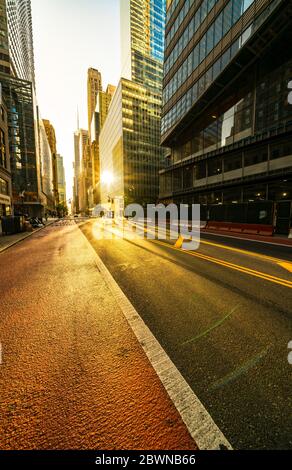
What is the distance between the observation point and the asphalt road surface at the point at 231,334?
5.97 ft

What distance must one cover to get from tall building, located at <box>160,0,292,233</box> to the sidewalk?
15440mm

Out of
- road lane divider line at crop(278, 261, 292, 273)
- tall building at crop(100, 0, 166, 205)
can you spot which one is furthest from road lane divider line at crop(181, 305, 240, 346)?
tall building at crop(100, 0, 166, 205)

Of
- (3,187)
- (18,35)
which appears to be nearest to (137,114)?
(18,35)

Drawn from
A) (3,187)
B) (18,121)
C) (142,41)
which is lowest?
(3,187)

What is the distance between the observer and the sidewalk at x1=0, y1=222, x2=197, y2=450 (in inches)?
66.9

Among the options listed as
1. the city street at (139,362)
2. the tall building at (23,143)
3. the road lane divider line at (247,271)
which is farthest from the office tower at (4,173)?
the tall building at (23,143)

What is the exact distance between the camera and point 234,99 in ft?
84.1

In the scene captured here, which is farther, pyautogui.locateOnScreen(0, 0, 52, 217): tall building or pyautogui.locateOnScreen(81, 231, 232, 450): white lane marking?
pyautogui.locateOnScreen(0, 0, 52, 217): tall building

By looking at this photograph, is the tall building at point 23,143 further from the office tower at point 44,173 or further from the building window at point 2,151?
the building window at point 2,151

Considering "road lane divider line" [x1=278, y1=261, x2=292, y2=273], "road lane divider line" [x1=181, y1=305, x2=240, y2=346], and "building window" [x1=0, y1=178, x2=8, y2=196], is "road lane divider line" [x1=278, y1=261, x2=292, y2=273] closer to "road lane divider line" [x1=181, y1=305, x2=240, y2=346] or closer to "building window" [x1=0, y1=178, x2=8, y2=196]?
"road lane divider line" [x1=181, y1=305, x2=240, y2=346]

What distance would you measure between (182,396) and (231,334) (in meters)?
1.45

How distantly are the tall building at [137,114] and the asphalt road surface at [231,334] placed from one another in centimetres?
7596

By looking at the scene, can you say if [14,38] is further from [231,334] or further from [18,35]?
[231,334]
